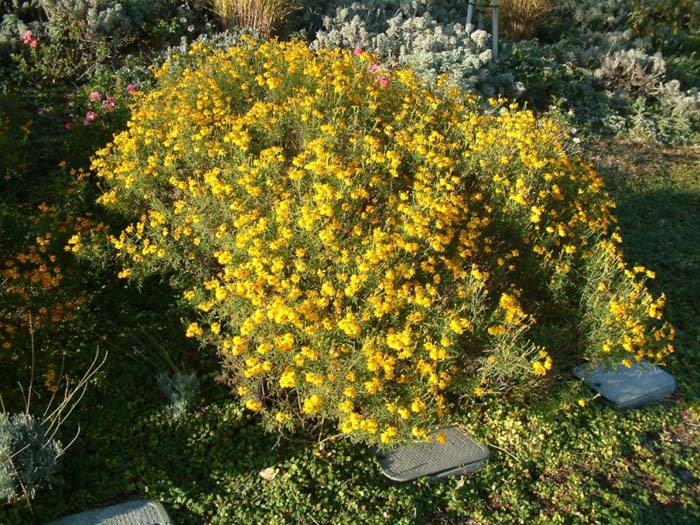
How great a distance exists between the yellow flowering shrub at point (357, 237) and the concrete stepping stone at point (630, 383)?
323mm

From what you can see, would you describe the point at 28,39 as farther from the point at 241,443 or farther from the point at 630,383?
the point at 630,383

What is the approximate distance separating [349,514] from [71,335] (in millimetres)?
1855

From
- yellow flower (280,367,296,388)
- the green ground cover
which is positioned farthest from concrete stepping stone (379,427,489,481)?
yellow flower (280,367,296,388)

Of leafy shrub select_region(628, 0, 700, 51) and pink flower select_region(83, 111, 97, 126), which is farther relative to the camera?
leafy shrub select_region(628, 0, 700, 51)

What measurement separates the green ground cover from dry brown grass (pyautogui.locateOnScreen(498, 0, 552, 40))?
5.79 metres

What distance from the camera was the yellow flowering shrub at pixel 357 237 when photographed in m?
3.11

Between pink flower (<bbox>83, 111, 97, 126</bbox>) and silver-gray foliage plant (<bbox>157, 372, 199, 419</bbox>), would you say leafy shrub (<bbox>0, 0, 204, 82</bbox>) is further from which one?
silver-gray foliage plant (<bbox>157, 372, 199, 419</bbox>)

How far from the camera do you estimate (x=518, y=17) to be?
9.24 metres

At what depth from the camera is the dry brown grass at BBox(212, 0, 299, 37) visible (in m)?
7.37

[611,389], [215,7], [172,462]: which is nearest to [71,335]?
[172,462]

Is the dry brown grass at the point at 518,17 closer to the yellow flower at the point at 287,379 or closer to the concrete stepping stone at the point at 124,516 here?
the yellow flower at the point at 287,379

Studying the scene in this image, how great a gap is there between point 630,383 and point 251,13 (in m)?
5.51

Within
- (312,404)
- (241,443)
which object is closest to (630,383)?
(312,404)

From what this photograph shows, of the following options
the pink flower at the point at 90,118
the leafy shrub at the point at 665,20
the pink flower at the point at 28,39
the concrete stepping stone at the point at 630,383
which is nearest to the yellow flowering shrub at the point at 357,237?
the concrete stepping stone at the point at 630,383
